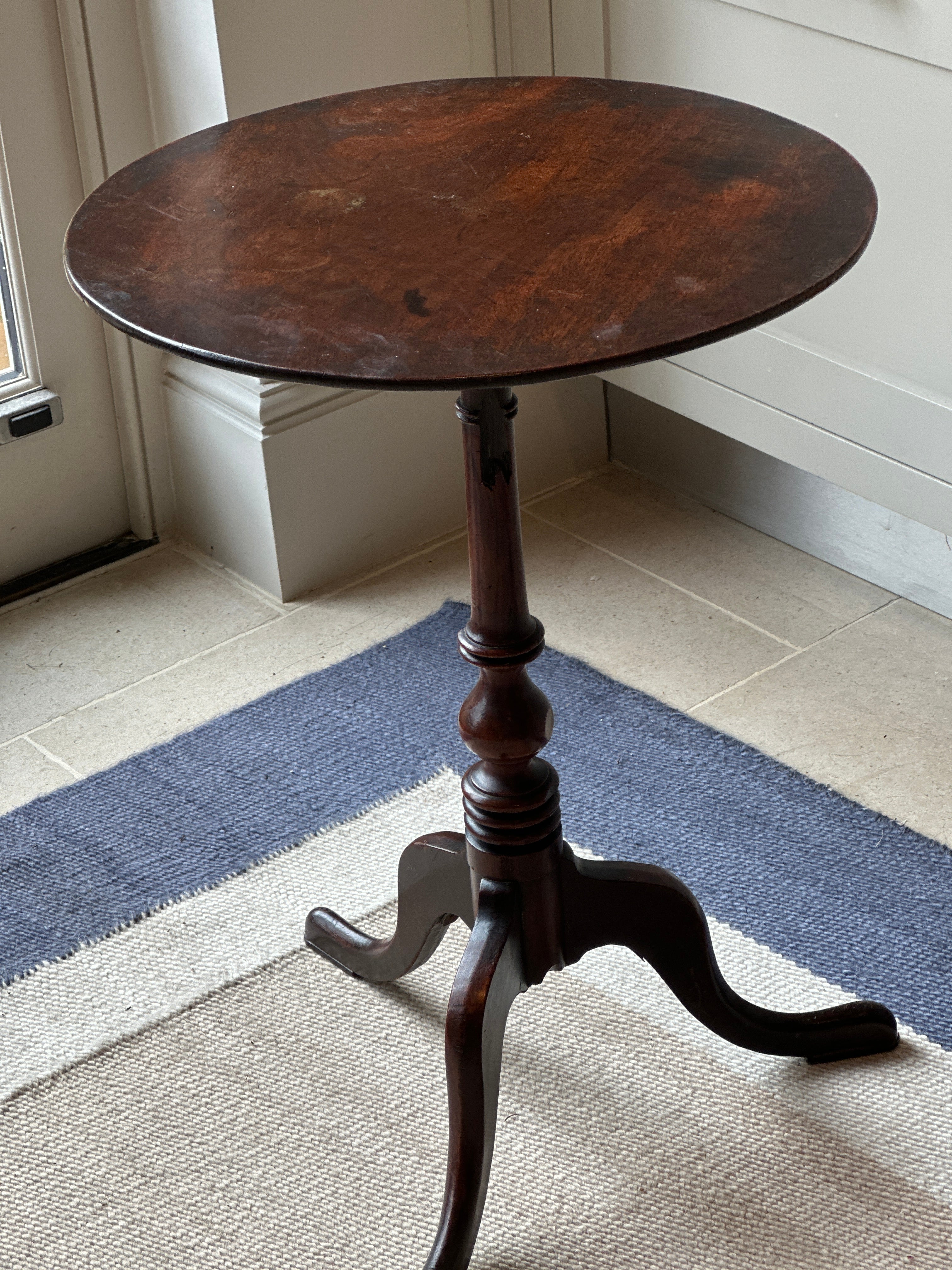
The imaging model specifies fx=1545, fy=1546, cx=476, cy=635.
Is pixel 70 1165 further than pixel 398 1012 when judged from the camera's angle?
No

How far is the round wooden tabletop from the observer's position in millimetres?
943

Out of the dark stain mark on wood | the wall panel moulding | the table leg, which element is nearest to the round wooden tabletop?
the dark stain mark on wood

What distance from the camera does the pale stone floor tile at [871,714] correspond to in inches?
70.2

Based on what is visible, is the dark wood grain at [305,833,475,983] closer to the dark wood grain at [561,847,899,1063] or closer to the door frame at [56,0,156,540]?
the dark wood grain at [561,847,899,1063]

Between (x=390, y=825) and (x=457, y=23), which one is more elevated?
(x=457, y=23)

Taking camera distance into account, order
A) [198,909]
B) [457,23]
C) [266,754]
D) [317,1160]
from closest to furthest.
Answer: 1. [317,1160]
2. [198,909]
3. [266,754]
4. [457,23]

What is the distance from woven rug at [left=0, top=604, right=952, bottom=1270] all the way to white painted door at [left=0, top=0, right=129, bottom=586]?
1.74ft

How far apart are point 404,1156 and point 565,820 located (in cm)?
49

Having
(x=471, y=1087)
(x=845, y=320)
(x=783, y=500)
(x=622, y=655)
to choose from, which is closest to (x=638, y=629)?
(x=622, y=655)

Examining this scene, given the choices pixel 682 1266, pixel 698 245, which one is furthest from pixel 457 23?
pixel 682 1266

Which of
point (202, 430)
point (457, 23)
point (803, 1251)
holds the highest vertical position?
point (457, 23)

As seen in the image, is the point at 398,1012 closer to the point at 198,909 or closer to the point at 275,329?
the point at 198,909

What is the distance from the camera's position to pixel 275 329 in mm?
967

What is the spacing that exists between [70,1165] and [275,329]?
0.81 meters
